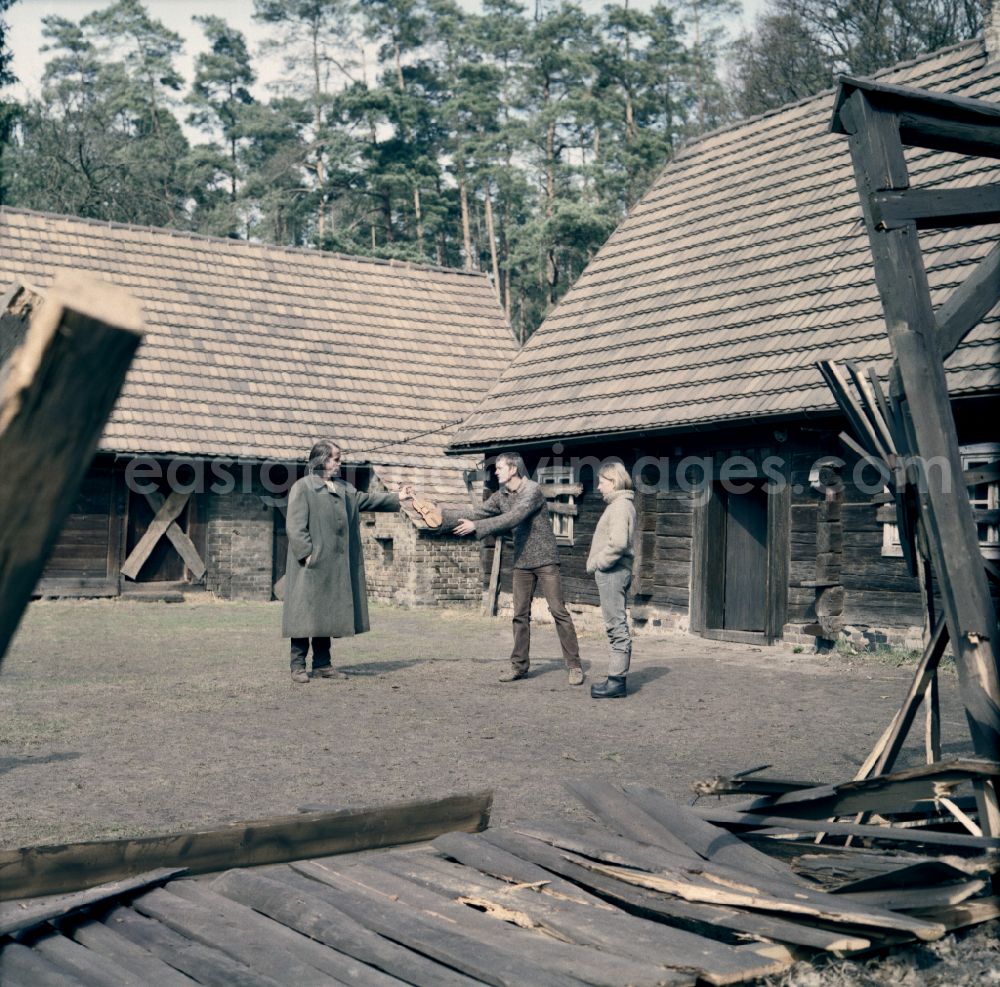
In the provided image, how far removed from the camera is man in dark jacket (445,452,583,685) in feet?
34.7

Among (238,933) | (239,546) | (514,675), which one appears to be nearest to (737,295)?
(514,675)

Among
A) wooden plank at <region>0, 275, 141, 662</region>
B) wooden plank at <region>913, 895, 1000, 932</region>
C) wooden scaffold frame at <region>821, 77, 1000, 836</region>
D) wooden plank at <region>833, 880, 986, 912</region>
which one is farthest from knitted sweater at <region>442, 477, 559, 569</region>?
wooden plank at <region>0, 275, 141, 662</region>

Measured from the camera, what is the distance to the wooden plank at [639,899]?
10.7 feet

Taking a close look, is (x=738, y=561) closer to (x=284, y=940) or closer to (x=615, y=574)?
(x=615, y=574)

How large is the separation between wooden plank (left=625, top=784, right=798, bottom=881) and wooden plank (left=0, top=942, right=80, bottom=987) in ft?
6.73

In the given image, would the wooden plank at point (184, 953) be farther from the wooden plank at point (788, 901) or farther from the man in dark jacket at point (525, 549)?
the man in dark jacket at point (525, 549)

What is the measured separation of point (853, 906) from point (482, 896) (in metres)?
1.08

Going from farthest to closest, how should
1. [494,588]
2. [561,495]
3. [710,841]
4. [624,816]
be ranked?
[494,588], [561,495], [624,816], [710,841]

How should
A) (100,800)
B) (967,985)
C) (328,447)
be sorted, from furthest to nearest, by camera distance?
(328,447) → (100,800) → (967,985)

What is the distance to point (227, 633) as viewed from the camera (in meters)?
15.0

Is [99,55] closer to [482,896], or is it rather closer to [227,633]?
[227,633]

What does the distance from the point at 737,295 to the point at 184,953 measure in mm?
13093

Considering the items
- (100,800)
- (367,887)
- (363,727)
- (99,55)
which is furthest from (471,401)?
(99,55)

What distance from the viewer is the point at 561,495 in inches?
670
